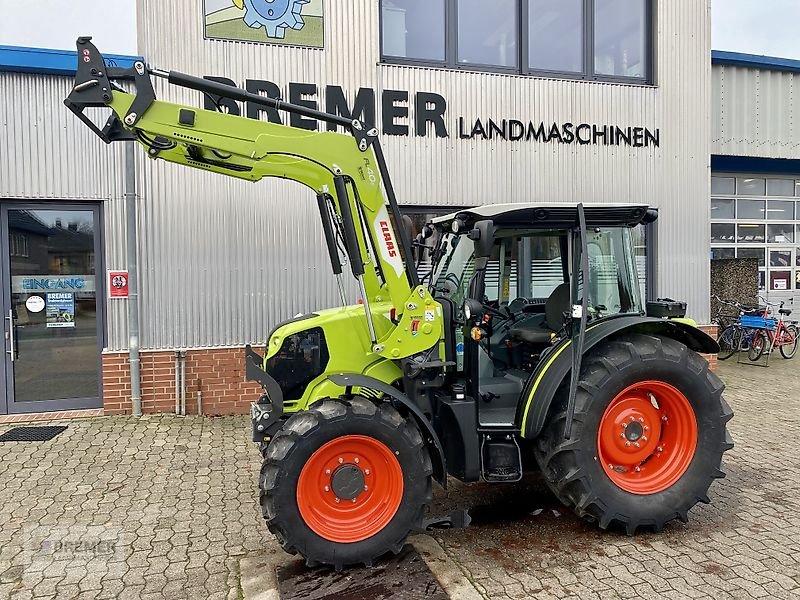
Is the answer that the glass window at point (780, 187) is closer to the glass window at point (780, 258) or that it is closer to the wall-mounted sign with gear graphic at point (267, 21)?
the glass window at point (780, 258)

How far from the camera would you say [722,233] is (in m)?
13.7

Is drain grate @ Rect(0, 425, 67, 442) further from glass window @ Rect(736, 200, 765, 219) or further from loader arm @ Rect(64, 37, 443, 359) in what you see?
glass window @ Rect(736, 200, 765, 219)

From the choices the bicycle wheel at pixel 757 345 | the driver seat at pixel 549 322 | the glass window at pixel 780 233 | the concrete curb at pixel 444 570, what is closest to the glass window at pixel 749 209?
the glass window at pixel 780 233

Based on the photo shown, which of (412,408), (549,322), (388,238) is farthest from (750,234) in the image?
(412,408)

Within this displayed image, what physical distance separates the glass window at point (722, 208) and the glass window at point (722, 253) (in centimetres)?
72

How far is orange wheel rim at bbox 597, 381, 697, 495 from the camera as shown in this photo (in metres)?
4.31

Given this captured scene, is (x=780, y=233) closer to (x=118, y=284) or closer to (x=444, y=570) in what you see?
(x=444, y=570)

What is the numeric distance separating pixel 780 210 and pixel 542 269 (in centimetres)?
1212

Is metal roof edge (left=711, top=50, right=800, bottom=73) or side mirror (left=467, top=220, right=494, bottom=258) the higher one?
metal roof edge (left=711, top=50, right=800, bottom=73)

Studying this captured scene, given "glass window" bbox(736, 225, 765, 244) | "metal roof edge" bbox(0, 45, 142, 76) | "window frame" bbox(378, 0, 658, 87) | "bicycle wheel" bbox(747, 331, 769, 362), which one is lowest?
"bicycle wheel" bbox(747, 331, 769, 362)

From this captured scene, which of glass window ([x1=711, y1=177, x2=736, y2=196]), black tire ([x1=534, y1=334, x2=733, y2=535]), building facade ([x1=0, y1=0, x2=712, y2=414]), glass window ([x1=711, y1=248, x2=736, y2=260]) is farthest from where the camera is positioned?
glass window ([x1=711, y1=248, x2=736, y2=260])

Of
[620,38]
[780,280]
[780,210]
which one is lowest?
[780,280]

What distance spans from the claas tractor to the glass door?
4.28m

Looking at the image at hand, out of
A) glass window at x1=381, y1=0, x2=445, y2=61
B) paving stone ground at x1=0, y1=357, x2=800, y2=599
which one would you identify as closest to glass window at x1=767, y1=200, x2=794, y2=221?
paving stone ground at x1=0, y1=357, x2=800, y2=599
